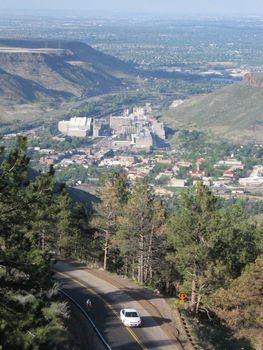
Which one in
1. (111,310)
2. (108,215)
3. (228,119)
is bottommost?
(228,119)

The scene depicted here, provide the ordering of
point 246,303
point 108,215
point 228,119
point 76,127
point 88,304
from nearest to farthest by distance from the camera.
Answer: point 88,304, point 246,303, point 108,215, point 76,127, point 228,119

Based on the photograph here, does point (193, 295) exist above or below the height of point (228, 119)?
above

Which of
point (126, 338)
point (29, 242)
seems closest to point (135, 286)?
point (126, 338)

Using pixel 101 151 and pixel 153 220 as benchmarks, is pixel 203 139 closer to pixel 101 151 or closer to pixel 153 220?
pixel 101 151

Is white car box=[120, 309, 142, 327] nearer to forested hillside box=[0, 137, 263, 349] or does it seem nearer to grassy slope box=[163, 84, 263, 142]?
forested hillside box=[0, 137, 263, 349]

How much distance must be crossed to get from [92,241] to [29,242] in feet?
81.4

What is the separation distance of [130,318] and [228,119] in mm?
163890

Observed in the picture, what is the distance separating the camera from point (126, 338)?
24938 millimetres

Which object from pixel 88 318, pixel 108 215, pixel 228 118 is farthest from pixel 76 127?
pixel 88 318

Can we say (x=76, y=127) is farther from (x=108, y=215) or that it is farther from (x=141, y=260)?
(x=141, y=260)

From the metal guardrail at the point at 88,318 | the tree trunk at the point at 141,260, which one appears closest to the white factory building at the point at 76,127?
the tree trunk at the point at 141,260

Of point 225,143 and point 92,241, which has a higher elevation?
point 92,241

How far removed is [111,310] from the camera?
28422 mm

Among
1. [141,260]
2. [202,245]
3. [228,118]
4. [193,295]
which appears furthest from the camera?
[228,118]
